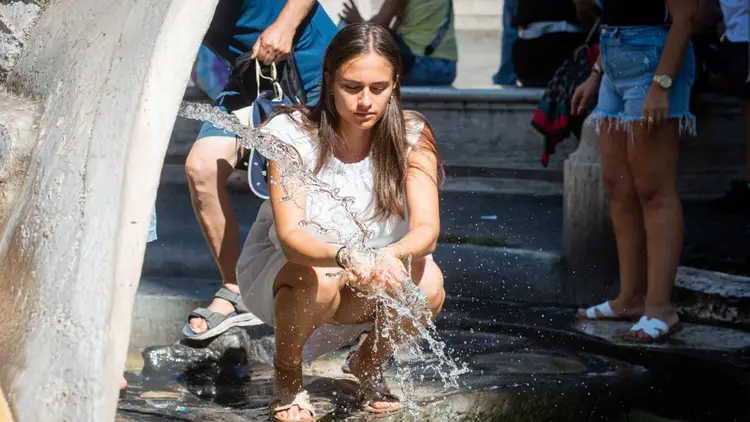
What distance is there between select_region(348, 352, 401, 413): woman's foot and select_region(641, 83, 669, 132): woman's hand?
147 centimetres

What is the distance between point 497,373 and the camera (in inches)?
169

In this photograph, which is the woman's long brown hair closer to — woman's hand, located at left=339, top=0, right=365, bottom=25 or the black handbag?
the black handbag

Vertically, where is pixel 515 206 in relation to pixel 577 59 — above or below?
below

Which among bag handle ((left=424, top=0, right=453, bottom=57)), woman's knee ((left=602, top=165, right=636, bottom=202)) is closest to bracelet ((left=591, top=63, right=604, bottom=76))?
woman's knee ((left=602, top=165, right=636, bottom=202))

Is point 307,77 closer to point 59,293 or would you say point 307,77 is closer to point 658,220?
point 658,220

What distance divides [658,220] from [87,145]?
115 inches

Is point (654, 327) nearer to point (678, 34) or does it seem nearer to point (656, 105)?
point (656, 105)

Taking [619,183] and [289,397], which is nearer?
[289,397]

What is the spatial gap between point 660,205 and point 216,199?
1.67 m

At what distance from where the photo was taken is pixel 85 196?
7.20 feet

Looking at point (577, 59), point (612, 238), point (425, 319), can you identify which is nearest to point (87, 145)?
point (425, 319)

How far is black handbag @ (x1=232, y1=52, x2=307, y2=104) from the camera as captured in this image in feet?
14.0

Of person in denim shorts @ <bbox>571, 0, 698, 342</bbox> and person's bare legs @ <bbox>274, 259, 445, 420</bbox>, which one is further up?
person in denim shorts @ <bbox>571, 0, 698, 342</bbox>

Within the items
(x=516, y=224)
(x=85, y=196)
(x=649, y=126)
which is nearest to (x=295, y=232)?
(x=85, y=196)
